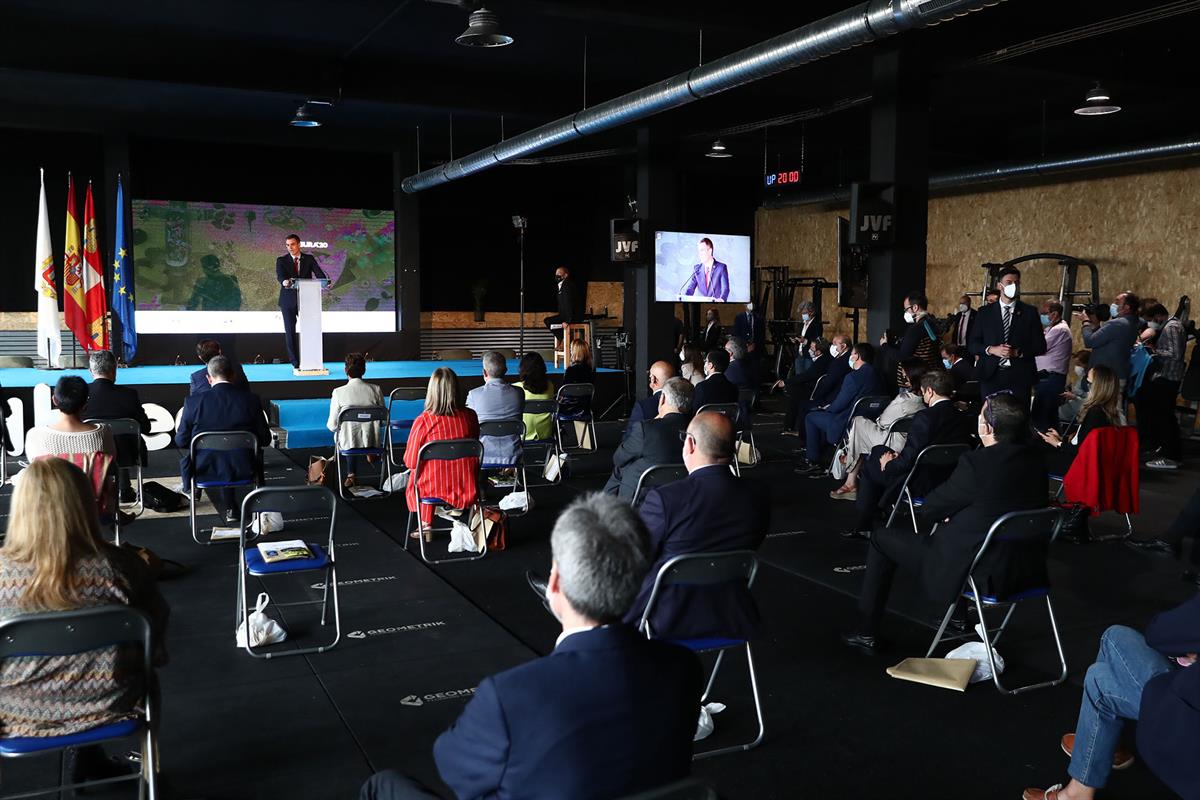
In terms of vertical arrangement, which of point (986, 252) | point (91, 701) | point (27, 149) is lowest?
point (91, 701)

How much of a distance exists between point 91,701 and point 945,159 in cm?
1650

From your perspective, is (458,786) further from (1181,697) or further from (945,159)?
(945,159)

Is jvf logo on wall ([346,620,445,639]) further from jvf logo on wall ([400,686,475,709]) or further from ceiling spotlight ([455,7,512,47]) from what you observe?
ceiling spotlight ([455,7,512,47])

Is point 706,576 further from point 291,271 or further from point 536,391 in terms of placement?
point 291,271

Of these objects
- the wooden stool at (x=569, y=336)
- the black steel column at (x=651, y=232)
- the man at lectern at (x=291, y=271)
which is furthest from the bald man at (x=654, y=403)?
the wooden stool at (x=569, y=336)

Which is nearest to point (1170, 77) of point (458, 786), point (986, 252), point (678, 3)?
point (986, 252)

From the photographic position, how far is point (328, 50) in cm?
1106

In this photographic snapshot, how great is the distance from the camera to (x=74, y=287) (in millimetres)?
11688

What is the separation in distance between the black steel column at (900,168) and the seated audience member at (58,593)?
812 cm

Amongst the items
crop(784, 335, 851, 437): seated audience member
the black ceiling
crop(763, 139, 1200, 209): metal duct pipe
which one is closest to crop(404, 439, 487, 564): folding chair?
crop(784, 335, 851, 437): seated audience member

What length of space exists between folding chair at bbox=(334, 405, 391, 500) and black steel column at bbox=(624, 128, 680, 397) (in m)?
5.73

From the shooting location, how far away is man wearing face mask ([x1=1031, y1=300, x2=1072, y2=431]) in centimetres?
990

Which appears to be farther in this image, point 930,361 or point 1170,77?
point 1170,77

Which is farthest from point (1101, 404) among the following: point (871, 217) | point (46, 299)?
point (46, 299)
